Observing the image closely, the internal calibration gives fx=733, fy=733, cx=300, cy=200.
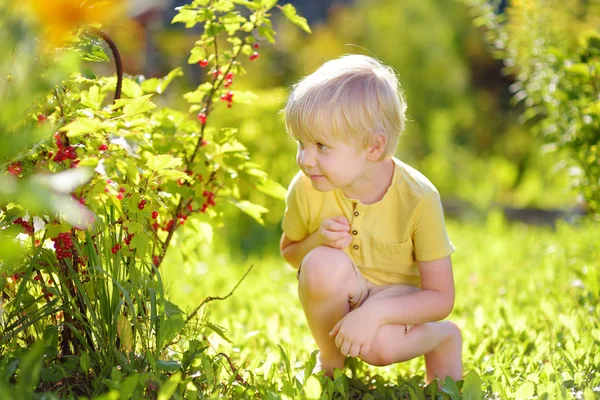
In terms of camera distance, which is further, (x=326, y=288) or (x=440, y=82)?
(x=440, y=82)

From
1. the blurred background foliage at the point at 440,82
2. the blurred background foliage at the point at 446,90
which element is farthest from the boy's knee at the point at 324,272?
the blurred background foliage at the point at 446,90

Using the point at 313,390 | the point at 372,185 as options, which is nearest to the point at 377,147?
the point at 372,185

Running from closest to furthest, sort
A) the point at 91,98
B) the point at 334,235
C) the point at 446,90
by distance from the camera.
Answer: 1. the point at 91,98
2. the point at 334,235
3. the point at 446,90

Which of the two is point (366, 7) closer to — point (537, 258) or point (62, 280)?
point (537, 258)

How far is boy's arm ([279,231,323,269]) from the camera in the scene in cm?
214

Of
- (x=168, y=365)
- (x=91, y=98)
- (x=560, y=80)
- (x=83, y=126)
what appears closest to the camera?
(x=83, y=126)

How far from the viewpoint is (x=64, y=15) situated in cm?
150

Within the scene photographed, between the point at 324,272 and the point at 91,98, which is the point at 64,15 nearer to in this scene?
the point at 91,98

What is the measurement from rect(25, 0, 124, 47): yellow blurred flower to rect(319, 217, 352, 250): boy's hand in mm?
777

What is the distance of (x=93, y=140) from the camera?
1.70 metres

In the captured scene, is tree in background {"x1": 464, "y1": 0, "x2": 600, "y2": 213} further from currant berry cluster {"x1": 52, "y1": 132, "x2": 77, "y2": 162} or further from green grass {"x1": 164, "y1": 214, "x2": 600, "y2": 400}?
currant berry cluster {"x1": 52, "y1": 132, "x2": 77, "y2": 162}

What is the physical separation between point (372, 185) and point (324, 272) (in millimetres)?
320

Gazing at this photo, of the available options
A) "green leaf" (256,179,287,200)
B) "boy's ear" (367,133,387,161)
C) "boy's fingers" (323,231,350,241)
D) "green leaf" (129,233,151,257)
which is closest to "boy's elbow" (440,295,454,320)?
"boy's fingers" (323,231,350,241)

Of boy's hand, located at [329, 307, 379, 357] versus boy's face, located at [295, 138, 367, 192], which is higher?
boy's face, located at [295, 138, 367, 192]
